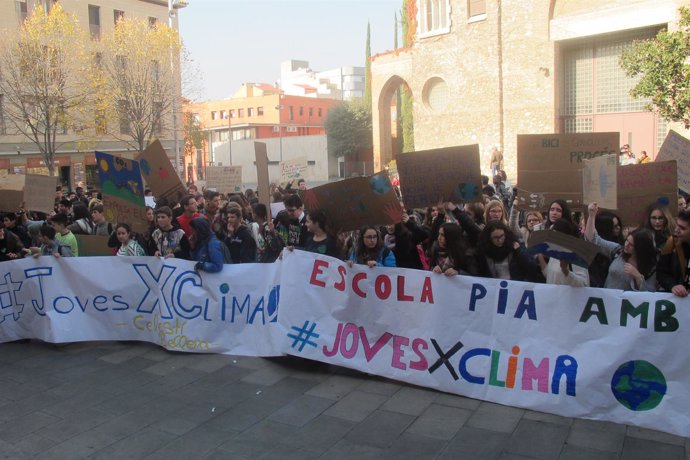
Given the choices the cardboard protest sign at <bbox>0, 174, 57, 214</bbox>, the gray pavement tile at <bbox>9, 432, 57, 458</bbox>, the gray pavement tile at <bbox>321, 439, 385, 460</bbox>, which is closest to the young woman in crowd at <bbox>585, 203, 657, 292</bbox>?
the gray pavement tile at <bbox>321, 439, 385, 460</bbox>

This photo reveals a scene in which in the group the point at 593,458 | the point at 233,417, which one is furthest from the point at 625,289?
the point at 233,417

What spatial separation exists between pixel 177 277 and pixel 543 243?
367 cm

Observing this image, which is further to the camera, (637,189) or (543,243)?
(637,189)

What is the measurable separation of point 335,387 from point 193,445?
1360 mm

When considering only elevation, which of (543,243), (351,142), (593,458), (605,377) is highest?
(351,142)

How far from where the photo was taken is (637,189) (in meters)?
6.22

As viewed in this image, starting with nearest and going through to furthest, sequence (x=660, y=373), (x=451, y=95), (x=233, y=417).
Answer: (x=660, y=373) < (x=233, y=417) < (x=451, y=95)

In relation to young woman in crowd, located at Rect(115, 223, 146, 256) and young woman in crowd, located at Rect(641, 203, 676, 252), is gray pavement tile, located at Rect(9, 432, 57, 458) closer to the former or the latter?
young woman in crowd, located at Rect(115, 223, 146, 256)

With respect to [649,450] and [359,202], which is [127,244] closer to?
[359,202]

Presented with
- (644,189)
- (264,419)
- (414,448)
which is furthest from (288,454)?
(644,189)

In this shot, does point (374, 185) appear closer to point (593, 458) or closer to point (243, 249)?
point (243, 249)

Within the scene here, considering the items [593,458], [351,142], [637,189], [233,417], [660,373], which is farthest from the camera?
[351,142]

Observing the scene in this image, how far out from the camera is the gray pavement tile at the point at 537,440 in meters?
4.02

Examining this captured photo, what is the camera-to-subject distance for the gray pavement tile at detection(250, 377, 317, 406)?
511cm
